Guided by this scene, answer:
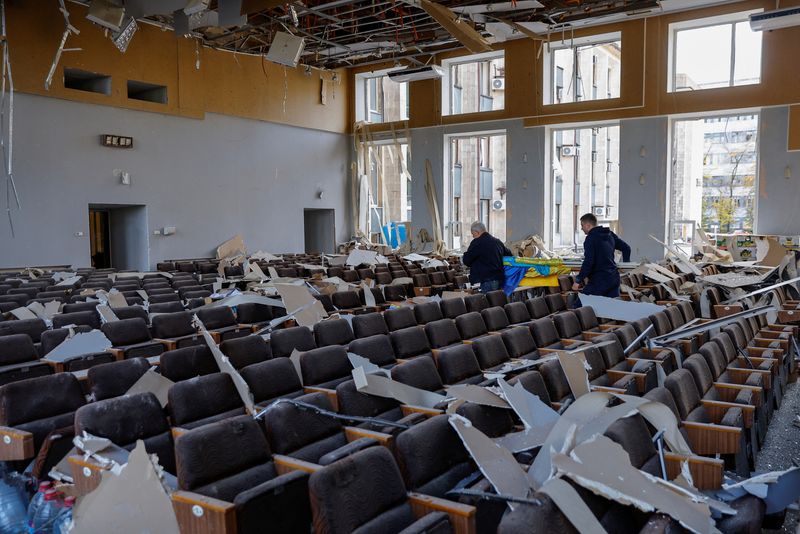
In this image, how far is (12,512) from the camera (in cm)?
290

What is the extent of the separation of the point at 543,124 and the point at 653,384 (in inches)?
460

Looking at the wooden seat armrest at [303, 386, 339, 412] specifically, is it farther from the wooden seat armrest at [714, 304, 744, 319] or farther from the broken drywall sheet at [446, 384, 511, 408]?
the wooden seat armrest at [714, 304, 744, 319]

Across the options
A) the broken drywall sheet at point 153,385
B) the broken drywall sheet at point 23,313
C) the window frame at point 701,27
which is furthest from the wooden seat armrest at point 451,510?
the window frame at point 701,27

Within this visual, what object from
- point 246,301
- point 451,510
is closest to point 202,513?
point 451,510

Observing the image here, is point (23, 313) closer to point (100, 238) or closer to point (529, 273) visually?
point (529, 273)

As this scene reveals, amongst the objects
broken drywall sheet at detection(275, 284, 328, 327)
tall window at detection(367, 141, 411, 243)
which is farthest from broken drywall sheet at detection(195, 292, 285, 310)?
tall window at detection(367, 141, 411, 243)

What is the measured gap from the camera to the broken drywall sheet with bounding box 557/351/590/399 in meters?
3.62

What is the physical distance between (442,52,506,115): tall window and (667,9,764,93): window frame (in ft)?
16.3

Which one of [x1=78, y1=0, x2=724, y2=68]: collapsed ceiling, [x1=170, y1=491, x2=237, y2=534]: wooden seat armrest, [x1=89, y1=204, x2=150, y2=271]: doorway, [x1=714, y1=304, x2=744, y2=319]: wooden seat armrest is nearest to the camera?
[x1=170, y1=491, x2=237, y2=534]: wooden seat armrest

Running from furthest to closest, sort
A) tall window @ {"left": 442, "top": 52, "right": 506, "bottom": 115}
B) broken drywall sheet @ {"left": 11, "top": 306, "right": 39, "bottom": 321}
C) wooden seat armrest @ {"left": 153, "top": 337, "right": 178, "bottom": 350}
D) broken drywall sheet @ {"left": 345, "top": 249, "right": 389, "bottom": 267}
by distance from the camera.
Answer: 1. tall window @ {"left": 442, "top": 52, "right": 506, "bottom": 115}
2. broken drywall sheet @ {"left": 345, "top": 249, "right": 389, "bottom": 267}
3. broken drywall sheet @ {"left": 11, "top": 306, "right": 39, "bottom": 321}
4. wooden seat armrest @ {"left": 153, "top": 337, "right": 178, "bottom": 350}

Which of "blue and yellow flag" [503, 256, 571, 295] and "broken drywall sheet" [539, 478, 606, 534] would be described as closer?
"broken drywall sheet" [539, 478, 606, 534]

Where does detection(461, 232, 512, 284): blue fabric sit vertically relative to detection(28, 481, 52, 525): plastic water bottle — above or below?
above

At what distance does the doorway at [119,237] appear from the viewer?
43.1 feet

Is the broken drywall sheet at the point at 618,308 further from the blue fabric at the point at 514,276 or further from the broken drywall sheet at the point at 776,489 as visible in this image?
the broken drywall sheet at the point at 776,489
